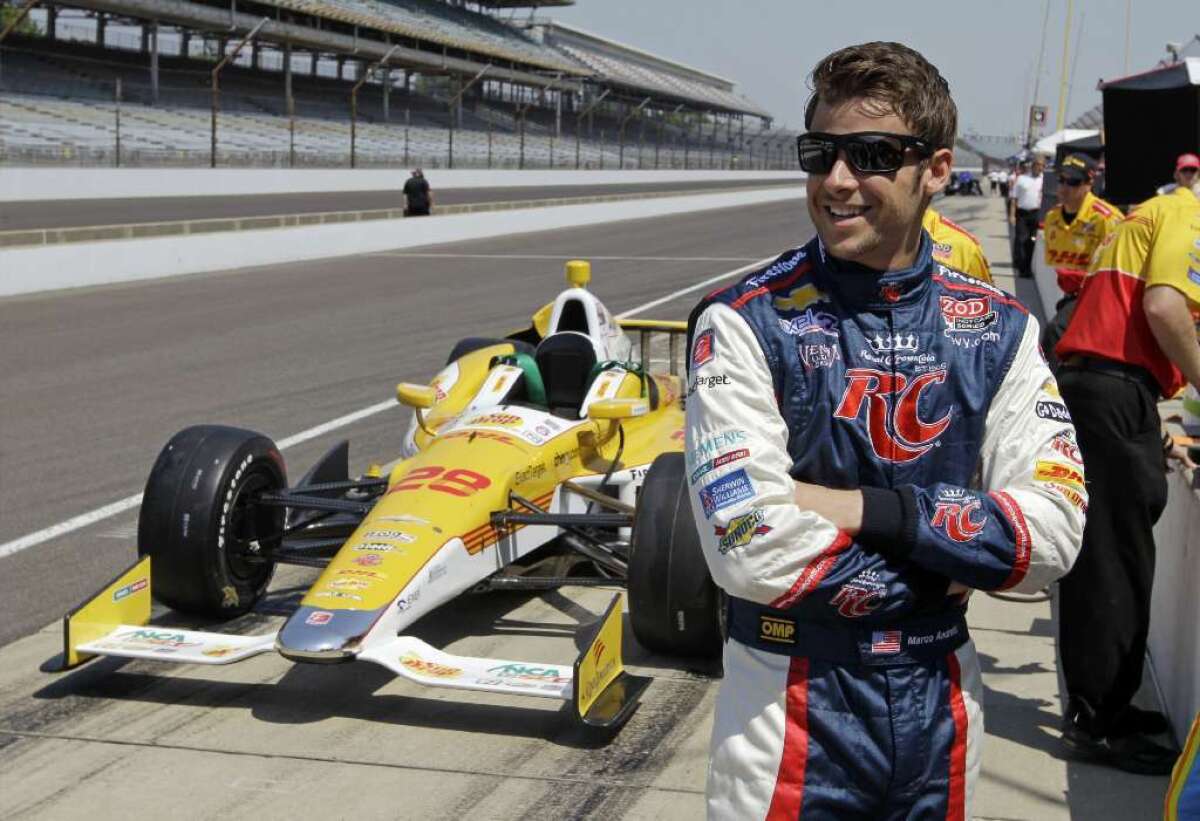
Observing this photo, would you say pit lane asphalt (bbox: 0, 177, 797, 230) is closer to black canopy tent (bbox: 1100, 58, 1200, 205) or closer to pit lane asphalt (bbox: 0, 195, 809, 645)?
pit lane asphalt (bbox: 0, 195, 809, 645)

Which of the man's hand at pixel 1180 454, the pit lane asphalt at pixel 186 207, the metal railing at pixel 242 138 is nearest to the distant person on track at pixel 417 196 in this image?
the pit lane asphalt at pixel 186 207

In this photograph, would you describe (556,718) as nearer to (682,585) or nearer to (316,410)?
(682,585)

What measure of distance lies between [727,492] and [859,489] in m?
0.19

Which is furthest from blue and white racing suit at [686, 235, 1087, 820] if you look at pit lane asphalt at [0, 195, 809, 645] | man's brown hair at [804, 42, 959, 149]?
pit lane asphalt at [0, 195, 809, 645]

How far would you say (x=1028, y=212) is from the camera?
21.7 metres

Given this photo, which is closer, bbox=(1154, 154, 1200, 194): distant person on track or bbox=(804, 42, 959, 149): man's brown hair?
bbox=(804, 42, 959, 149): man's brown hair

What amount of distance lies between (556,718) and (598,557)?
118 centimetres

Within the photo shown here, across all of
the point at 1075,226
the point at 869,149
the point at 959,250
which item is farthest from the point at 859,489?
the point at 1075,226

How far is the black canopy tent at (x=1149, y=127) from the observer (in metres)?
7.14

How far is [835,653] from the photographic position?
2070mm

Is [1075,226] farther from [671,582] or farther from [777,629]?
[777,629]

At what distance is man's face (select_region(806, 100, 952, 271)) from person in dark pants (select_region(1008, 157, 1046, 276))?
19.8 metres

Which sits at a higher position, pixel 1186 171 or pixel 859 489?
pixel 1186 171

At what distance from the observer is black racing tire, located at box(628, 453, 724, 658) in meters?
5.07
